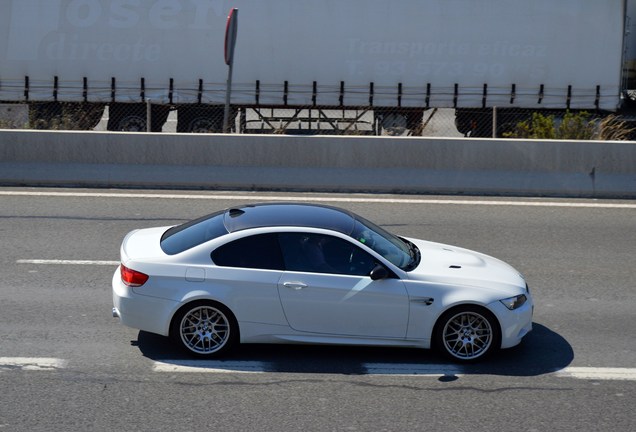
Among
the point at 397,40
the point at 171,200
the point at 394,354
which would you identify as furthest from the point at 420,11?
the point at 394,354

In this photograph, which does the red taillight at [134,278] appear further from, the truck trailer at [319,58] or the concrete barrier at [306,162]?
the truck trailer at [319,58]

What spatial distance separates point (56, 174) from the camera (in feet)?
49.8

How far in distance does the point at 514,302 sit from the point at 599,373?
88cm

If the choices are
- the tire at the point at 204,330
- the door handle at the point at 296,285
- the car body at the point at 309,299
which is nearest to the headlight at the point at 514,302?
the car body at the point at 309,299

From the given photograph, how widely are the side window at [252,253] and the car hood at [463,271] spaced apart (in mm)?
1158

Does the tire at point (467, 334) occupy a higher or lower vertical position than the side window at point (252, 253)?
lower

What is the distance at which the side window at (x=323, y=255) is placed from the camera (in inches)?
301

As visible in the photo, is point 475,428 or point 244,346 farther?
point 244,346

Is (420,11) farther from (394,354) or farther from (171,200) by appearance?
(394,354)

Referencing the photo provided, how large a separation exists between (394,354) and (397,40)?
1625 centimetres

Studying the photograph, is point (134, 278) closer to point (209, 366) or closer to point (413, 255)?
point (209, 366)

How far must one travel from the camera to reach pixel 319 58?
23.1 metres

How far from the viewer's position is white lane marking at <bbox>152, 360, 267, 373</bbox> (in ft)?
24.1

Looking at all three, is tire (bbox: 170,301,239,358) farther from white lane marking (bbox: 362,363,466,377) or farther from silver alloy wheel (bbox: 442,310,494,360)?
silver alloy wheel (bbox: 442,310,494,360)
